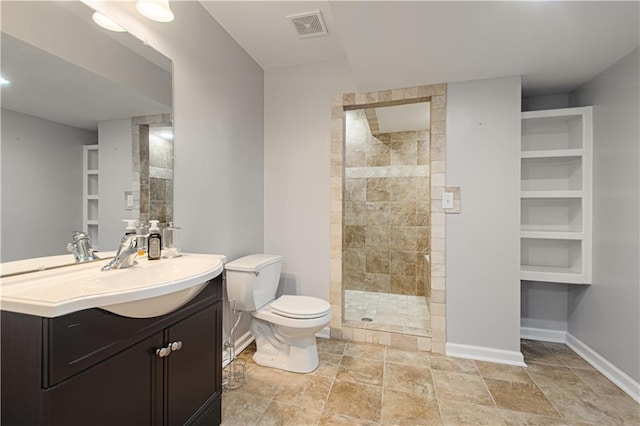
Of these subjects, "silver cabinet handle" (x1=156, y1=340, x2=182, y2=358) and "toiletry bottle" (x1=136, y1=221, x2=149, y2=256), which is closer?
"silver cabinet handle" (x1=156, y1=340, x2=182, y2=358)

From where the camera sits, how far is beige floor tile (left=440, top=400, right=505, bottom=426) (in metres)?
1.53

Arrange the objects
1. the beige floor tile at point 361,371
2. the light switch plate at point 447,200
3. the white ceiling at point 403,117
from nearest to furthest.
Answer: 1. the beige floor tile at point 361,371
2. the light switch plate at point 447,200
3. the white ceiling at point 403,117

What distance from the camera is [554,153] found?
2.26 m

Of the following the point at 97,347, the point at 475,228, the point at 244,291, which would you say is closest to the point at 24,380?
the point at 97,347

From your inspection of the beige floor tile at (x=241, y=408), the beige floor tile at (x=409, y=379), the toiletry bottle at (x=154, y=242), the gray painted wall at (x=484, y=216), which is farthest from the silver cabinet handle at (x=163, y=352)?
the gray painted wall at (x=484, y=216)

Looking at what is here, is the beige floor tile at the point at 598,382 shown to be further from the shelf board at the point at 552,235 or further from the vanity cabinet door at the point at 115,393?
the vanity cabinet door at the point at 115,393

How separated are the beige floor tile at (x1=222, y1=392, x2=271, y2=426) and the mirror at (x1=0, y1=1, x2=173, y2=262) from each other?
108 centimetres

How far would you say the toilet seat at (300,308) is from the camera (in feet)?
6.36

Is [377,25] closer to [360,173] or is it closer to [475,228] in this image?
[475,228]

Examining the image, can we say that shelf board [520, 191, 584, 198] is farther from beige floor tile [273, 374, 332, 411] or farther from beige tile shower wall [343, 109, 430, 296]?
beige floor tile [273, 374, 332, 411]

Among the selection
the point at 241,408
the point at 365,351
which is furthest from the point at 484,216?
the point at 241,408

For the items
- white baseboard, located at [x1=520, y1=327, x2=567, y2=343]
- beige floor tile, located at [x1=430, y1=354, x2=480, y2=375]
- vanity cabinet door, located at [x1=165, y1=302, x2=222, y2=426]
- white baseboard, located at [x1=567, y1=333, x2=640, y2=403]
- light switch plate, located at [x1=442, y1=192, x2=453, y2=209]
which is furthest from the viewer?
white baseboard, located at [x1=520, y1=327, x2=567, y2=343]

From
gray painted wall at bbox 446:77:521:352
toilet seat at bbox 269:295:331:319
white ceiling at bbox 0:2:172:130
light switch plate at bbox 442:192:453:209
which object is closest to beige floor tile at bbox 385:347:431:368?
gray painted wall at bbox 446:77:521:352

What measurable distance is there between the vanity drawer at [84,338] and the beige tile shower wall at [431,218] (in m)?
1.66
